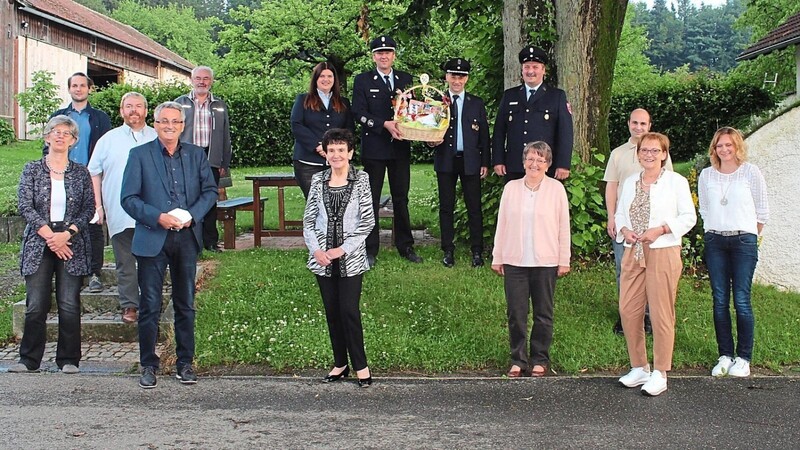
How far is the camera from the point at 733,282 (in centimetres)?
641

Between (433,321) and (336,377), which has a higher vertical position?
(433,321)

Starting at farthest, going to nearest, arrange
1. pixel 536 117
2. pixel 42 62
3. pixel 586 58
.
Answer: pixel 42 62
pixel 586 58
pixel 536 117

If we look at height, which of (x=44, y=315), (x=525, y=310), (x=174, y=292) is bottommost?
(x=44, y=315)

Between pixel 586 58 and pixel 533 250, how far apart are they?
378 cm

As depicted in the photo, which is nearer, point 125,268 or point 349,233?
point 349,233

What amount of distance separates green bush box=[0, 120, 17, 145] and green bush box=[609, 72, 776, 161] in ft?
64.6

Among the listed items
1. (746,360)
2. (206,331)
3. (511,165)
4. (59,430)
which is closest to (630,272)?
(746,360)

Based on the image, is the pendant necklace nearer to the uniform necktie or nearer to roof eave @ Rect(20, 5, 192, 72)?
the uniform necktie

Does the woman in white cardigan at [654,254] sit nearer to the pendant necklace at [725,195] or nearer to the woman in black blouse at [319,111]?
the pendant necklace at [725,195]

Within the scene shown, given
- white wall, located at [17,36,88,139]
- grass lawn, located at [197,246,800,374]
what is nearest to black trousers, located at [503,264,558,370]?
grass lawn, located at [197,246,800,374]

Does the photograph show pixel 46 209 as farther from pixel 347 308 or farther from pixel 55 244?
pixel 347 308

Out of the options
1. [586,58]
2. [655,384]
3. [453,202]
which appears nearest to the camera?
[655,384]

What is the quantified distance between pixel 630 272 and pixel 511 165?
2453mm

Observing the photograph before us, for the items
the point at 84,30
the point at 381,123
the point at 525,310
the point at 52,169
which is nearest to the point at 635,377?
the point at 525,310
